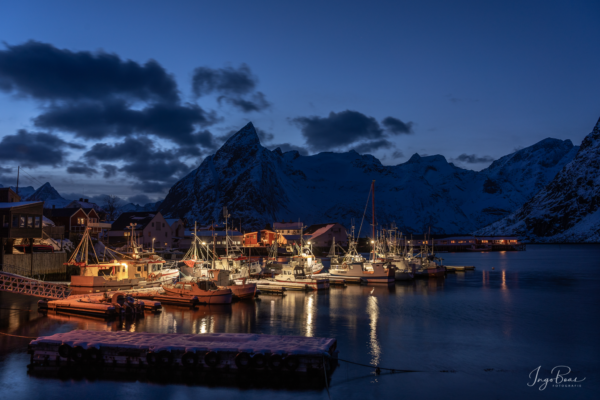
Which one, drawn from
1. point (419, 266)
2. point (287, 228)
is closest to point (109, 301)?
point (419, 266)

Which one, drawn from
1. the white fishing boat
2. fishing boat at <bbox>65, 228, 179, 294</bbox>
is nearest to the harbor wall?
fishing boat at <bbox>65, 228, 179, 294</bbox>

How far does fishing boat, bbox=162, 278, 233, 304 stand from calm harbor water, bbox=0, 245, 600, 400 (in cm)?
109

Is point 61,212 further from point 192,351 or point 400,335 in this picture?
point 192,351

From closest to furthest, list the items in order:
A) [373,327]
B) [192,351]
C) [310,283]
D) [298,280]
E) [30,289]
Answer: [192,351] < [373,327] < [30,289] < [310,283] < [298,280]

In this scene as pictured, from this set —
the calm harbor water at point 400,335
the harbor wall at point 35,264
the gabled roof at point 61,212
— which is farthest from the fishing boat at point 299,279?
the gabled roof at point 61,212

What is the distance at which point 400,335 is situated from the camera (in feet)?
99.5

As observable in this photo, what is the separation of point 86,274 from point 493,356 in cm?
3854

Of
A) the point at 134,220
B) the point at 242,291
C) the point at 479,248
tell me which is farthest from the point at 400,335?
the point at 479,248

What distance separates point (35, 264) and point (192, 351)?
4060cm

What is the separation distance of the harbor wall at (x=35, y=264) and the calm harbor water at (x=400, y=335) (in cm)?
444

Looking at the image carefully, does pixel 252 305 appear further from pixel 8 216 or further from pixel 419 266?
pixel 419 266

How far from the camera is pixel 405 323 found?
34.8m

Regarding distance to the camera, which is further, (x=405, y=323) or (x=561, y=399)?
(x=405, y=323)

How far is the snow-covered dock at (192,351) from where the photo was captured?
19531mm
